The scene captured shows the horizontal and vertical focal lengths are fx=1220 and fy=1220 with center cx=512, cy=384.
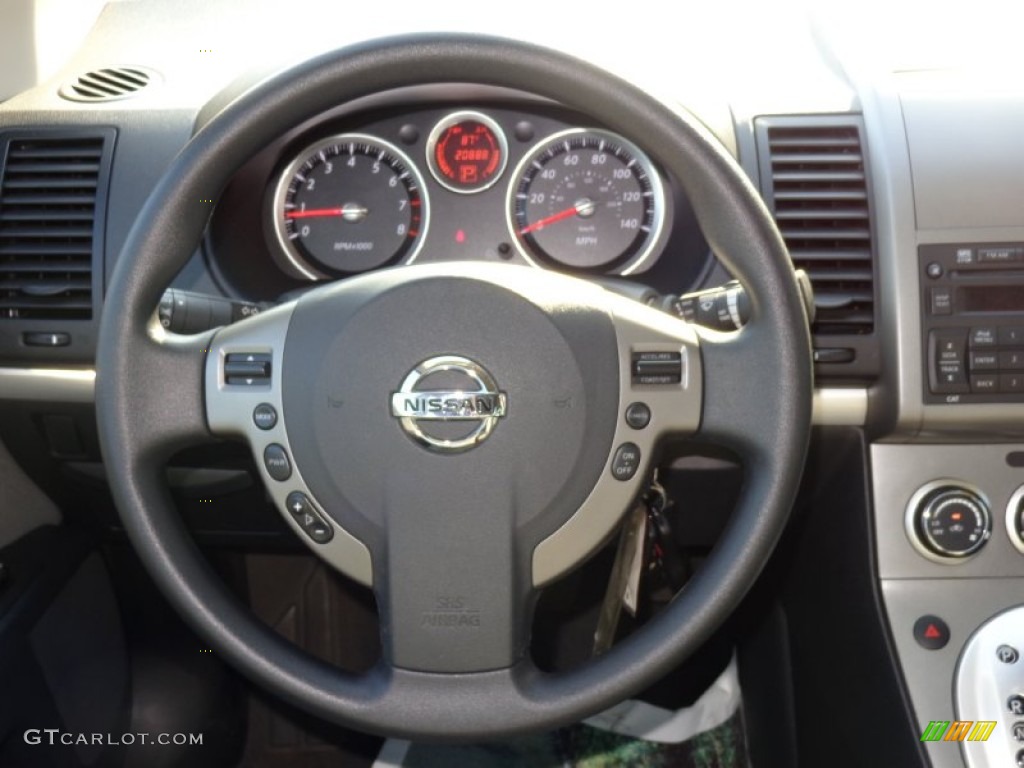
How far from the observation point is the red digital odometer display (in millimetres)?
1354

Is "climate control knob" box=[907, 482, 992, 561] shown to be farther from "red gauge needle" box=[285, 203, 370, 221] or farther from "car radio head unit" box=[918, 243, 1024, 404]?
"red gauge needle" box=[285, 203, 370, 221]

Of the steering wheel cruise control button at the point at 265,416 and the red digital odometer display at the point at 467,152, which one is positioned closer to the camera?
the steering wheel cruise control button at the point at 265,416

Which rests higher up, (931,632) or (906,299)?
(906,299)

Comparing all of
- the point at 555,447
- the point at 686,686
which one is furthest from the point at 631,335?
the point at 686,686

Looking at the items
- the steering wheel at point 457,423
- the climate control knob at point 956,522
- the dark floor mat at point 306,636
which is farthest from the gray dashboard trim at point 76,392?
the dark floor mat at point 306,636

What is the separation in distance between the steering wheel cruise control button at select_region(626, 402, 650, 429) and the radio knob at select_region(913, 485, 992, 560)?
51 cm

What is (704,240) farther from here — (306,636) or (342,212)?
(306,636)

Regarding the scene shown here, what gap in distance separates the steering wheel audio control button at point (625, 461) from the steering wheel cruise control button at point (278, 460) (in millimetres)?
270

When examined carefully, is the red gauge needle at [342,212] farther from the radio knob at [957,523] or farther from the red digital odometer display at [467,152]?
the radio knob at [957,523]

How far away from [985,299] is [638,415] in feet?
1.61

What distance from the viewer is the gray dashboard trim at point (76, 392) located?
4.39ft

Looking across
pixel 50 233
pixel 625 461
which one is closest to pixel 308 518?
pixel 625 461

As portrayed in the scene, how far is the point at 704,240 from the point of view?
135 cm

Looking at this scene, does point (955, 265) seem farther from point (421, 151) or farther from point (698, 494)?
point (421, 151)
